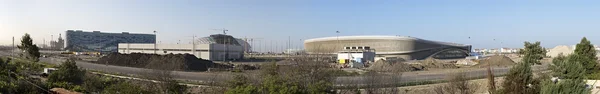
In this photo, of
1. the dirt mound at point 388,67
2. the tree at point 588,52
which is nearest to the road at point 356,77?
the dirt mound at point 388,67

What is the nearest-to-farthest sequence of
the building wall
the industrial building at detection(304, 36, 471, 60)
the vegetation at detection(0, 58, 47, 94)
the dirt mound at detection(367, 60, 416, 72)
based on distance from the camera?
the vegetation at detection(0, 58, 47, 94)
the dirt mound at detection(367, 60, 416, 72)
the building wall
the industrial building at detection(304, 36, 471, 60)

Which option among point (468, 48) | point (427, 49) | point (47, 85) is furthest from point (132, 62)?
point (468, 48)

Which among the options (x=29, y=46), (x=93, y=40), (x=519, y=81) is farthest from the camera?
(x=93, y=40)

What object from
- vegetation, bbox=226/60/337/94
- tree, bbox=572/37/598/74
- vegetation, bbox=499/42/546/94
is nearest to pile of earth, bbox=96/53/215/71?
vegetation, bbox=226/60/337/94

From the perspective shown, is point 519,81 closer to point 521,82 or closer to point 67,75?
point 521,82

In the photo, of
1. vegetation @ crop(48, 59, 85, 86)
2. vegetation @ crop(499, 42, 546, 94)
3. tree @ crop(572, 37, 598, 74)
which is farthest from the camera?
tree @ crop(572, 37, 598, 74)

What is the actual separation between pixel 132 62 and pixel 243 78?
33682 mm

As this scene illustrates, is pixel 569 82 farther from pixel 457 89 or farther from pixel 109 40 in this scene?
pixel 109 40

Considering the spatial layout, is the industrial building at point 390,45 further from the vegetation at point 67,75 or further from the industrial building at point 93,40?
the vegetation at point 67,75

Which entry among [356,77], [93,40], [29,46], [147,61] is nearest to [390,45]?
[147,61]

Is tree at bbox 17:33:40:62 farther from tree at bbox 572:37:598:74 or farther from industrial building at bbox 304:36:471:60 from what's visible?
industrial building at bbox 304:36:471:60

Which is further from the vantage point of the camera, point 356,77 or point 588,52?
point 356,77

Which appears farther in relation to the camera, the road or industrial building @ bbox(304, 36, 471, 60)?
industrial building @ bbox(304, 36, 471, 60)

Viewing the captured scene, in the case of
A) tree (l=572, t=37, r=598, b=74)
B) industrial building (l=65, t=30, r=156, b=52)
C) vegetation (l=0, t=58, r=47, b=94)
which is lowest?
vegetation (l=0, t=58, r=47, b=94)
